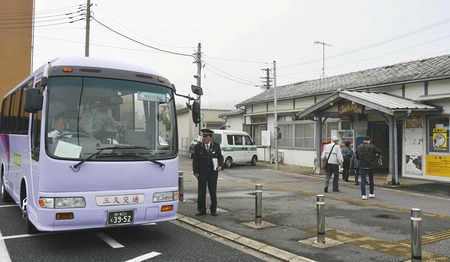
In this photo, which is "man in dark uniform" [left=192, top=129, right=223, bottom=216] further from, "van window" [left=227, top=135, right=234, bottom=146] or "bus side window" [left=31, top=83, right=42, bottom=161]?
"van window" [left=227, top=135, right=234, bottom=146]

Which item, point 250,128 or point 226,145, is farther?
point 250,128

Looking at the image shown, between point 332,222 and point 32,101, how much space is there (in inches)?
242

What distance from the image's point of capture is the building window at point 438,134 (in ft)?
46.7

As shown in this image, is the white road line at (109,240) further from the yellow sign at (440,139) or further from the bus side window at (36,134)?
the yellow sign at (440,139)

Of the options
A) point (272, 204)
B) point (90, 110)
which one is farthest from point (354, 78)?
point (90, 110)

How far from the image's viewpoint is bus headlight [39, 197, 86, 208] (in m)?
5.38

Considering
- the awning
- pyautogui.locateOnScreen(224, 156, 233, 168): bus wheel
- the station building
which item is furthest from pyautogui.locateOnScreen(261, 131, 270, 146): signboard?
the awning

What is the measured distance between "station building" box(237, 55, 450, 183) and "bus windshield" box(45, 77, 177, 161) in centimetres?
991

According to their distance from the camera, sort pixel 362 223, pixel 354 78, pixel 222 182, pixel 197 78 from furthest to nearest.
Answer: pixel 197 78 < pixel 354 78 < pixel 222 182 < pixel 362 223

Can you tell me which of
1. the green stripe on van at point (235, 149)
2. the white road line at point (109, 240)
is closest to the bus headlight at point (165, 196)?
the white road line at point (109, 240)

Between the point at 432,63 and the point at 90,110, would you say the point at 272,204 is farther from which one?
the point at 432,63

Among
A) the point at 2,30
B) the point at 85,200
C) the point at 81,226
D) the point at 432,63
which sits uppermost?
the point at 2,30

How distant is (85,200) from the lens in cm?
551

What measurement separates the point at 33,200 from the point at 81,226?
3.25 ft
